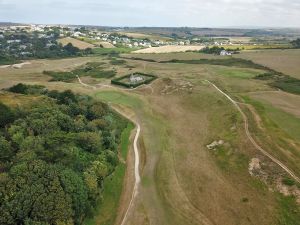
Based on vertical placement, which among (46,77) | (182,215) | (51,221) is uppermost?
(51,221)

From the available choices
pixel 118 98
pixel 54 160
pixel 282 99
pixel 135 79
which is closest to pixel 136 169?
pixel 54 160

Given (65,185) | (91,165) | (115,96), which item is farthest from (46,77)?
(65,185)

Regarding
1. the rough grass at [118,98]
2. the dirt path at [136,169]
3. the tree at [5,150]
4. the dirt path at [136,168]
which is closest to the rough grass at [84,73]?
the rough grass at [118,98]

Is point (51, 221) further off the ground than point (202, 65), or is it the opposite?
point (51, 221)

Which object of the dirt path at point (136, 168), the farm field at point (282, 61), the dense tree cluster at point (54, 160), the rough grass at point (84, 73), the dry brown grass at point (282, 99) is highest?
the dense tree cluster at point (54, 160)

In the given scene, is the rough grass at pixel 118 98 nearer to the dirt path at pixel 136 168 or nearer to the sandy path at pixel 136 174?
the dirt path at pixel 136 168

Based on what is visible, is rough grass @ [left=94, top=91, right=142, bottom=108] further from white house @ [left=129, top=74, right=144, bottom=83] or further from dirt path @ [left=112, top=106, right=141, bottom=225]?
white house @ [left=129, top=74, right=144, bottom=83]

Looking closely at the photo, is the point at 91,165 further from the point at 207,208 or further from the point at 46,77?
the point at 46,77

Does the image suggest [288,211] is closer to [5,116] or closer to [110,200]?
[110,200]
